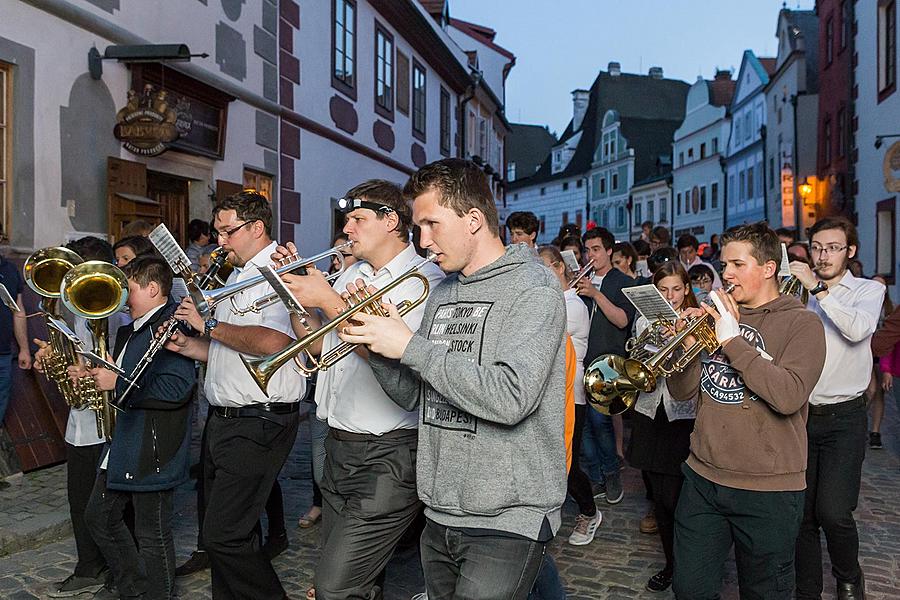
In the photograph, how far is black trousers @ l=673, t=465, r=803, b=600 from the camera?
131 inches

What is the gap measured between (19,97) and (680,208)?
44.6 m

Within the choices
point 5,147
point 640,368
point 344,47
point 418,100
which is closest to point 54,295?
point 640,368

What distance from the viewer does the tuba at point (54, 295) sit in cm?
409

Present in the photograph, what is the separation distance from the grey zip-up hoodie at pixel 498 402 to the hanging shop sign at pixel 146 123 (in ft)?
20.7

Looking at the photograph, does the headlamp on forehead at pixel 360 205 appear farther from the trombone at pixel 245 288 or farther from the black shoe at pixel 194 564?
the black shoe at pixel 194 564

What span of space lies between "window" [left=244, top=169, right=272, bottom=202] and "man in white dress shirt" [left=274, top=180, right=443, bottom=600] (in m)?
7.91

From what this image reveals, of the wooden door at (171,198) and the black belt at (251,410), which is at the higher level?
the wooden door at (171,198)

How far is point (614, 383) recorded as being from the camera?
4.08 m

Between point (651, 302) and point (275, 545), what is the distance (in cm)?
294

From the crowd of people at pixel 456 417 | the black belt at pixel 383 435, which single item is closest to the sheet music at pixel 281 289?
the crowd of people at pixel 456 417

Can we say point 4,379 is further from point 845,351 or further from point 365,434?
point 845,351

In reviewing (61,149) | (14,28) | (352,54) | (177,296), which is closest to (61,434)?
(177,296)

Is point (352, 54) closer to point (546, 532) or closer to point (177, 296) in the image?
point (177, 296)

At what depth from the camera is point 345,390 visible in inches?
137
